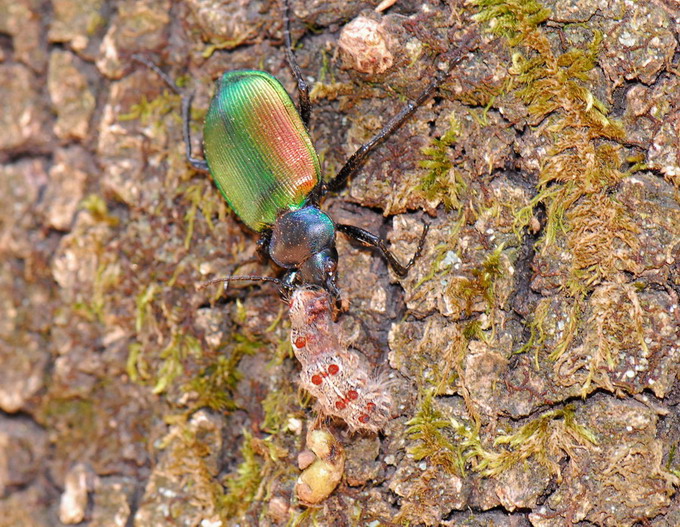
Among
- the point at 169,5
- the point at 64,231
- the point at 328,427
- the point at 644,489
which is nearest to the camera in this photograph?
the point at 644,489

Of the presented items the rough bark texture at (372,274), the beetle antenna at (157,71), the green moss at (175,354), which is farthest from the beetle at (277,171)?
the green moss at (175,354)

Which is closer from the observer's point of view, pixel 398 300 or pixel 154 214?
pixel 398 300

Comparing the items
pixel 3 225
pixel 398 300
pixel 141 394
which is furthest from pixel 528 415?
pixel 3 225

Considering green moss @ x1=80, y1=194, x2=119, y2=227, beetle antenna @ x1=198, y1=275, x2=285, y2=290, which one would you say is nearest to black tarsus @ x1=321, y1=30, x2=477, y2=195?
beetle antenna @ x1=198, y1=275, x2=285, y2=290

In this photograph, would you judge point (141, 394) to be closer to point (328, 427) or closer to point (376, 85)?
point (328, 427)

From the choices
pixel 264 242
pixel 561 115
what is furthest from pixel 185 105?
pixel 561 115

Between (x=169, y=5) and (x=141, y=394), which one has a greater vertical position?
(x=169, y=5)
